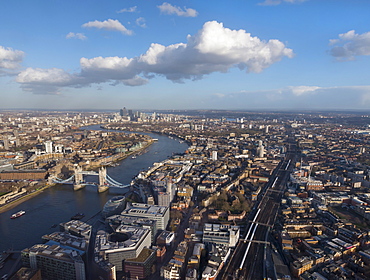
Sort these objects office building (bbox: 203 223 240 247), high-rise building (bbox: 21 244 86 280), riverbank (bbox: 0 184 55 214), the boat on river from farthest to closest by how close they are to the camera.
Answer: riverbank (bbox: 0 184 55 214) < the boat on river < office building (bbox: 203 223 240 247) < high-rise building (bbox: 21 244 86 280)

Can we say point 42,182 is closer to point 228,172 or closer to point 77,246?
point 77,246

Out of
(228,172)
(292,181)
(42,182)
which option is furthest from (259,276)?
(42,182)

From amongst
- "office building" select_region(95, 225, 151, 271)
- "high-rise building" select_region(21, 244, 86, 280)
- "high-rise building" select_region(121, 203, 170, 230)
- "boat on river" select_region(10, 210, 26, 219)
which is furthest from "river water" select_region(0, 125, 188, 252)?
"office building" select_region(95, 225, 151, 271)

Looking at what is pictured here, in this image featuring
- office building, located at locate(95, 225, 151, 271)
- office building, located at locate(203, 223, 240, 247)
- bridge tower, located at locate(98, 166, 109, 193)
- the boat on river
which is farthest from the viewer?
bridge tower, located at locate(98, 166, 109, 193)

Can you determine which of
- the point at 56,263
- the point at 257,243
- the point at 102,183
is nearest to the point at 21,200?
the point at 102,183

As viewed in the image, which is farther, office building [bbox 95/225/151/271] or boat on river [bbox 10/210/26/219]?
boat on river [bbox 10/210/26/219]

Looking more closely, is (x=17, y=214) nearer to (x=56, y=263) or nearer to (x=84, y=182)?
(x=84, y=182)

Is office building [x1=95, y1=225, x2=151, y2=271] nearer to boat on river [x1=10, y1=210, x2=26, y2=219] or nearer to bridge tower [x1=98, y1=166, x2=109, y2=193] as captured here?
boat on river [x1=10, y1=210, x2=26, y2=219]

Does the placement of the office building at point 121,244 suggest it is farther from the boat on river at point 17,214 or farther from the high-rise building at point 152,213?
the boat on river at point 17,214

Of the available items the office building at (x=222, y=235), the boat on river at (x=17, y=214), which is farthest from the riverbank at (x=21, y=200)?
the office building at (x=222, y=235)

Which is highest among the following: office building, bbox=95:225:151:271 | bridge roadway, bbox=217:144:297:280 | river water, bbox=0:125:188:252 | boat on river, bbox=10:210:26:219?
office building, bbox=95:225:151:271
